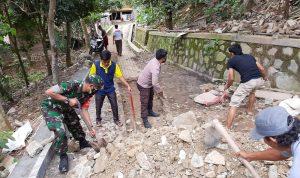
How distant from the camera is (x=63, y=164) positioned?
4355 mm

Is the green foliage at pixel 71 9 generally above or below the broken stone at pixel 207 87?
above

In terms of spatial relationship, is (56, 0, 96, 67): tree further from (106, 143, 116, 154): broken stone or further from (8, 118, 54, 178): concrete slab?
(106, 143, 116, 154): broken stone

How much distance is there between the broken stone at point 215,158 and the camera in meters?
3.58

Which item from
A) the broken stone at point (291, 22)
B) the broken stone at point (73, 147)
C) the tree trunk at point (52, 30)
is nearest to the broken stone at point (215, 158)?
the broken stone at point (73, 147)

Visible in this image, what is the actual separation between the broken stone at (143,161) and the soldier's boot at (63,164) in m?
1.29

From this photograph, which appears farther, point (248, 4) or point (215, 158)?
point (248, 4)

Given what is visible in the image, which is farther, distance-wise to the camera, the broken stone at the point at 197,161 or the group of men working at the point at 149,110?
the broken stone at the point at 197,161

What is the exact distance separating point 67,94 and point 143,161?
159 centimetres

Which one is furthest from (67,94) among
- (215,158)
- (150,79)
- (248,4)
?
(248,4)

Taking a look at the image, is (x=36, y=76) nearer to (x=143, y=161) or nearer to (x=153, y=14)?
(x=153, y=14)

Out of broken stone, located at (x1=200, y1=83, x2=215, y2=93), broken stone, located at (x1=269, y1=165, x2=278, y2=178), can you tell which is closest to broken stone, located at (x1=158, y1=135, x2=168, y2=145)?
broken stone, located at (x1=269, y1=165, x2=278, y2=178)

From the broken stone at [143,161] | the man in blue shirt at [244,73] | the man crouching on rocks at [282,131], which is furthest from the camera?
the man in blue shirt at [244,73]

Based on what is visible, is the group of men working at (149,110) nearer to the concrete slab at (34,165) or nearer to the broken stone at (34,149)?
the concrete slab at (34,165)

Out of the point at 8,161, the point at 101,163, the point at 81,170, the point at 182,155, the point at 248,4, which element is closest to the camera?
the point at 182,155
